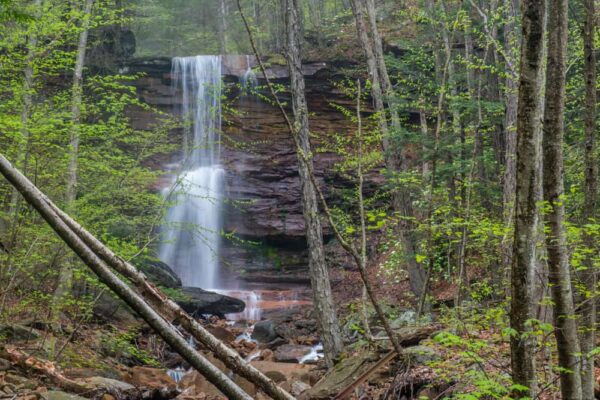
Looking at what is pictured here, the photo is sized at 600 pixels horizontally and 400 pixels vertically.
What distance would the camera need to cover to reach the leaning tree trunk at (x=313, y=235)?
9.01 meters

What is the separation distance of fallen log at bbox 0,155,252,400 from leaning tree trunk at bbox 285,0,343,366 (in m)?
6.83

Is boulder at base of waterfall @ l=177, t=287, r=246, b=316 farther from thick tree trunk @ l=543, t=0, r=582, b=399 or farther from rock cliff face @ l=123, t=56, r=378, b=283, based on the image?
thick tree trunk @ l=543, t=0, r=582, b=399

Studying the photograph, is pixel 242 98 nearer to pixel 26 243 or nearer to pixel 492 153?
pixel 492 153

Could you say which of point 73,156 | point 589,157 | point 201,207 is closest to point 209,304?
point 201,207

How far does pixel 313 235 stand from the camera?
9.45 m

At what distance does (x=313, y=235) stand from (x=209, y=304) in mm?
8551

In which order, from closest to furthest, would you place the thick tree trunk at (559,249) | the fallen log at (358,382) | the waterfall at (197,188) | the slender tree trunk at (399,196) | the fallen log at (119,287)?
the fallen log at (119,287) < the fallen log at (358,382) < the thick tree trunk at (559,249) < the slender tree trunk at (399,196) < the waterfall at (197,188)

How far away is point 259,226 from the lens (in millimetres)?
23141

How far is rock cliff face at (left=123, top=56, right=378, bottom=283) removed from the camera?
2266cm

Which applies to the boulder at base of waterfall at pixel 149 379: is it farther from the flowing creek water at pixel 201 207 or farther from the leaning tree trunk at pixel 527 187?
the flowing creek water at pixel 201 207

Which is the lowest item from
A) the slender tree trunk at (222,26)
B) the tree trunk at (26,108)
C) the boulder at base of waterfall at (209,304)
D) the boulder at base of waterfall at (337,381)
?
the boulder at base of waterfall at (209,304)

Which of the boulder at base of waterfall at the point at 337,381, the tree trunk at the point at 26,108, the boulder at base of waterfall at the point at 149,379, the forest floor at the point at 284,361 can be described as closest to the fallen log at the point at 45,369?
the forest floor at the point at 284,361

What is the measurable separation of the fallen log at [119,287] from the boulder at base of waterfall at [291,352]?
32.9 ft

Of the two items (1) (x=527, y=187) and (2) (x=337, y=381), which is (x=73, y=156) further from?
(1) (x=527, y=187)
